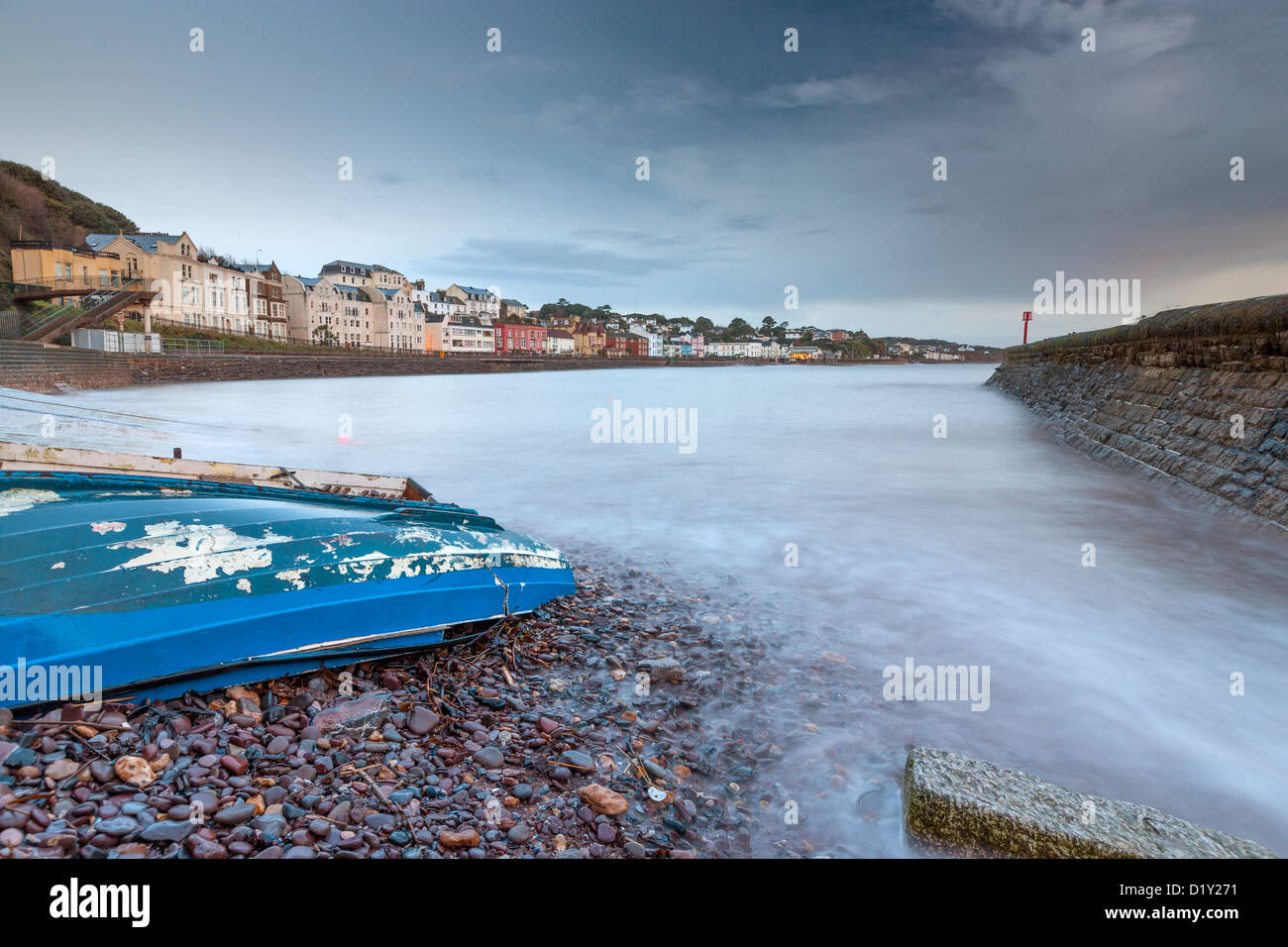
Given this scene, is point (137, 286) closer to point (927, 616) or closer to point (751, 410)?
point (751, 410)

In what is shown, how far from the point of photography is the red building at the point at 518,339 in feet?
354

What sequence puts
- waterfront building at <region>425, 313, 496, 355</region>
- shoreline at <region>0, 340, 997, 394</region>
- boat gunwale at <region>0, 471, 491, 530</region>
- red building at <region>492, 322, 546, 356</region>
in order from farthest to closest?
1. red building at <region>492, 322, 546, 356</region>
2. waterfront building at <region>425, 313, 496, 355</region>
3. shoreline at <region>0, 340, 997, 394</region>
4. boat gunwale at <region>0, 471, 491, 530</region>

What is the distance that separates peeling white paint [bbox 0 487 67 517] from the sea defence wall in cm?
966

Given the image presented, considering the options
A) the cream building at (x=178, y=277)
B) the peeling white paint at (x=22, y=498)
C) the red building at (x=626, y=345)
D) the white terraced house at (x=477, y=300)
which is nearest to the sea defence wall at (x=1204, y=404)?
the peeling white paint at (x=22, y=498)

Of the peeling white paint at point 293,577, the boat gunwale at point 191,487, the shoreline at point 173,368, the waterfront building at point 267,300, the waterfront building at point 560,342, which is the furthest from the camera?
the waterfront building at point 560,342

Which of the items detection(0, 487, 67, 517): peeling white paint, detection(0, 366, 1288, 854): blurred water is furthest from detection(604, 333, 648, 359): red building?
detection(0, 487, 67, 517): peeling white paint

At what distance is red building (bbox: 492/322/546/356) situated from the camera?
108m

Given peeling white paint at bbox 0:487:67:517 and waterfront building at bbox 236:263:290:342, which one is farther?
waterfront building at bbox 236:263:290:342

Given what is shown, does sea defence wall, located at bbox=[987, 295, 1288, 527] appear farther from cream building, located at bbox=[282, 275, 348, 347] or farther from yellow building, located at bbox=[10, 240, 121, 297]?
cream building, located at bbox=[282, 275, 348, 347]

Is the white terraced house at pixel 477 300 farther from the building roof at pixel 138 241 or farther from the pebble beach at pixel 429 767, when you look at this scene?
the pebble beach at pixel 429 767

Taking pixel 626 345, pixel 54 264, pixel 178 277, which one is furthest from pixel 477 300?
pixel 54 264
